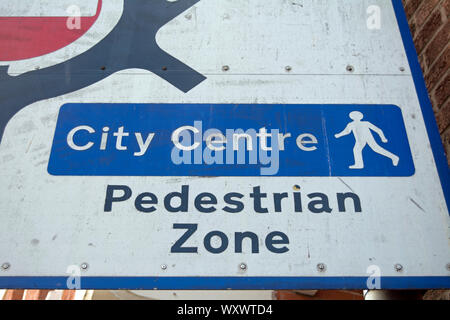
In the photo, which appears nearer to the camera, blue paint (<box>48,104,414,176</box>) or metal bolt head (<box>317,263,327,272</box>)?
metal bolt head (<box>317,263,327,272</box>)

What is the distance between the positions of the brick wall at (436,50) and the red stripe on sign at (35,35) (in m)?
1.53

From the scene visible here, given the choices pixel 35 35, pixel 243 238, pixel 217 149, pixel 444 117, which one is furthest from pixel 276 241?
pixel 35 35

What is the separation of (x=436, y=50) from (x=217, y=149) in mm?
1107

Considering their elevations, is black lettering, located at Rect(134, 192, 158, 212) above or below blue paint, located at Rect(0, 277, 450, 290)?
above

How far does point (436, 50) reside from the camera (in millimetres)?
2135

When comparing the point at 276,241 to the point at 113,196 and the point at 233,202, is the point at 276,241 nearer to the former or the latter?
the point at 233,202

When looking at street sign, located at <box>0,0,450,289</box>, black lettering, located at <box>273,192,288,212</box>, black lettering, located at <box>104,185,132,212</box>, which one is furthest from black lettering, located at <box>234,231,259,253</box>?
black lettering, located at <box>104,185,132,212</box>

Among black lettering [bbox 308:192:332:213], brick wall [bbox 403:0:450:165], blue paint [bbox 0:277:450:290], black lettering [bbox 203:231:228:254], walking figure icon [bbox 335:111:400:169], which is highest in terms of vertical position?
brick wall [bbox 403:0:450:165]

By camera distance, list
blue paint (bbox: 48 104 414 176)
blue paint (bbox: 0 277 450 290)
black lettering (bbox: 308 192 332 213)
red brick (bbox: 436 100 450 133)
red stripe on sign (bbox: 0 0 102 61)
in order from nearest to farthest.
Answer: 1. blue paint (bbox: 0 277 450 290)
2. black lettering (bbox: 308 192 332 213)
3. blue paint (bbox: 48 104 414 176)
4. red brick (bbox: 436 100 450 133)
5. red stripe on sign (bbox: 0 0 102 61)

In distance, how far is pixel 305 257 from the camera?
1572 mm

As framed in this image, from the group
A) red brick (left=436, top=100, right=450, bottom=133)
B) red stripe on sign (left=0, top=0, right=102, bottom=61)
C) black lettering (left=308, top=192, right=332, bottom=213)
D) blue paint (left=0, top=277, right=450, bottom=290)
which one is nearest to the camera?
blue paint (left=0, top=277, right=450, bottom=290)

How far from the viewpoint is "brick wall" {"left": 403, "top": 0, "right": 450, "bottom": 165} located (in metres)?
2.02

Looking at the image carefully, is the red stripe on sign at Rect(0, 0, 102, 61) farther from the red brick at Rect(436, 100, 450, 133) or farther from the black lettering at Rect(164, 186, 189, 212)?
the red brick at Rect(436, 100, 450, 133)

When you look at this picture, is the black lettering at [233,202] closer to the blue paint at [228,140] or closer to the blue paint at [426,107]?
the blue paint at [228,140]
